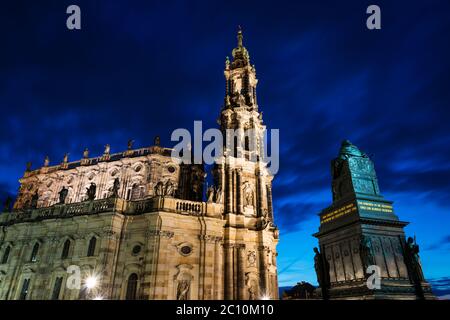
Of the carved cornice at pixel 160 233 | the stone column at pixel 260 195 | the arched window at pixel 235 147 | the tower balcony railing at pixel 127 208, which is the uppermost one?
the arched window at pixel 235 147

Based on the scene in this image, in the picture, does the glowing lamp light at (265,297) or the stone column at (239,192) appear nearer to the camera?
the glowing lamp light at (265,297)

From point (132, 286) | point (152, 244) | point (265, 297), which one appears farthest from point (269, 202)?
point (132, 286)

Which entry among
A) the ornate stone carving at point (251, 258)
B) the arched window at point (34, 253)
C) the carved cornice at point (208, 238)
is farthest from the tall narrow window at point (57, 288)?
the ornate stone carving at point (251, 258)

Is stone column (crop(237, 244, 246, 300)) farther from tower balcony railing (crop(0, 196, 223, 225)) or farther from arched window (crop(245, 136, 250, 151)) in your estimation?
arched window (crop(245, 136, 250, 151))

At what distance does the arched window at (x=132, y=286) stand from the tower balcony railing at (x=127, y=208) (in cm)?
587

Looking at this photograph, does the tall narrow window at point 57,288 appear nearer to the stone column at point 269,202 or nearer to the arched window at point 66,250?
the arched window at point 66,250

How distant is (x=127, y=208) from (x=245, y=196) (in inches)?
534

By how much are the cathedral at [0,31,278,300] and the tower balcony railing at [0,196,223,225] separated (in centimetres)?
10

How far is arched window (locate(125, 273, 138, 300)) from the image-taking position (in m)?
26.2

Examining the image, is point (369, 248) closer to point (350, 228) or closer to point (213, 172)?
point (350, 228)

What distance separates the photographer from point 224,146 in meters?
38.1

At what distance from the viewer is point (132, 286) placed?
26547 mm

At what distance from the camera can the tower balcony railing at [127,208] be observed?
28906 millimetres

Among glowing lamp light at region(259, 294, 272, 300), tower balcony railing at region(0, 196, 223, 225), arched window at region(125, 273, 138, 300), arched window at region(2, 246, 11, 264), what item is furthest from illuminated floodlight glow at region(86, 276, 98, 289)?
glowing lamp light at region(259, 294, 272, 300)
